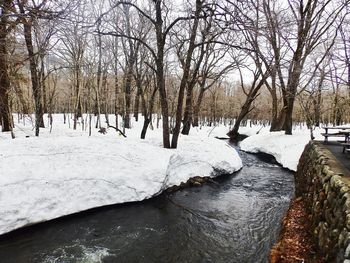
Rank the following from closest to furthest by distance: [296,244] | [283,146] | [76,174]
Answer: [296,244] → [76,174] → [283,146]

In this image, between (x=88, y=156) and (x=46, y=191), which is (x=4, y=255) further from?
(x=88, y=156)

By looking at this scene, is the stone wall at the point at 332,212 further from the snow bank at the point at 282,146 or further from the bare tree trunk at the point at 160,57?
the snow bank at the point at 282,146

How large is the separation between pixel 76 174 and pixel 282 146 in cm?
1367

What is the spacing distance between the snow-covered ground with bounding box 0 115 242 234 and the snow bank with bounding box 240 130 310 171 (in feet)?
20.6

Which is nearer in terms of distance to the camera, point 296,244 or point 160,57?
point 296,244

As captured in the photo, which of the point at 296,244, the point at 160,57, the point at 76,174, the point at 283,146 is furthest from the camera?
the point at 283,146

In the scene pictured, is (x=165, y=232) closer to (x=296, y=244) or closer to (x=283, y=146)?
(x=296, y=244)

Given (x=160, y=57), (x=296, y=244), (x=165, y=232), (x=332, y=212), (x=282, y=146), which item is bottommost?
(x=165, y=232)

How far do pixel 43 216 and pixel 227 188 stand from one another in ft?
23.3

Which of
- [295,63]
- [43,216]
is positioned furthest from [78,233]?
[295,63]

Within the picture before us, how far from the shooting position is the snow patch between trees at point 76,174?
6.95m

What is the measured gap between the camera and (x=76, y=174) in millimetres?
8195

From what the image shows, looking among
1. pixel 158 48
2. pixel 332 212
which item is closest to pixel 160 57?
pixel 158 48

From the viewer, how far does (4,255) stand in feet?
19.1
